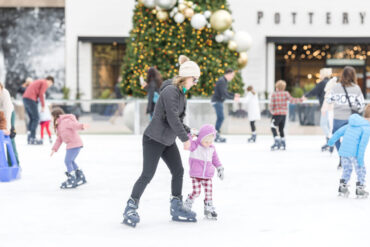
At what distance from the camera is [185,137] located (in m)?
5.66

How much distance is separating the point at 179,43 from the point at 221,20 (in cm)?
134

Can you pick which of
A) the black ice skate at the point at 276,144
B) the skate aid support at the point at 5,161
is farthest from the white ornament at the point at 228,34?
the skate aid support at the point at 5,161

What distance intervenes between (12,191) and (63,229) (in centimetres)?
240

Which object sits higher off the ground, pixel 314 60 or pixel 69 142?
pixel 314 60

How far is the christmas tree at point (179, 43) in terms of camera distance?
17.2 meters

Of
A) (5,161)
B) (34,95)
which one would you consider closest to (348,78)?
(5,161)

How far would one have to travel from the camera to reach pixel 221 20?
1661 cm

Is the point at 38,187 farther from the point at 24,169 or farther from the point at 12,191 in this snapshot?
the point at 24,169

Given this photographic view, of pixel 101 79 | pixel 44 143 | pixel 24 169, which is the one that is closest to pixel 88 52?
pixel 101 79

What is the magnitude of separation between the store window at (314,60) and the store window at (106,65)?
694 centimetres

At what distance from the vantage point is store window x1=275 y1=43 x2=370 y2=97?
2797cm

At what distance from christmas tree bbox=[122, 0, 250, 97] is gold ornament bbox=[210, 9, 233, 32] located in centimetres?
16

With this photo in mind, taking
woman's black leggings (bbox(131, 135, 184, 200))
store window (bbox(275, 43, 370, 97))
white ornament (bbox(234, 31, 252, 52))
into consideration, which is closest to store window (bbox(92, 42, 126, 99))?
store window (bbox(275, 43, 370, 97))

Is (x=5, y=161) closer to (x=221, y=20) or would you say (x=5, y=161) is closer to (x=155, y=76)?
(x=155, y=76)
